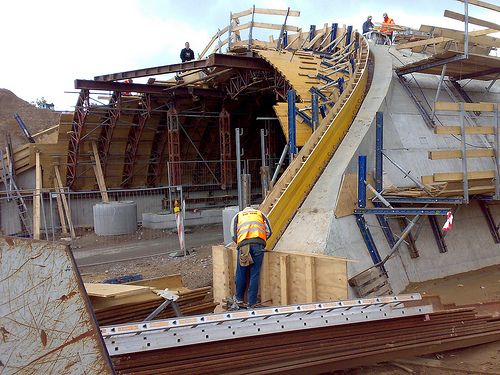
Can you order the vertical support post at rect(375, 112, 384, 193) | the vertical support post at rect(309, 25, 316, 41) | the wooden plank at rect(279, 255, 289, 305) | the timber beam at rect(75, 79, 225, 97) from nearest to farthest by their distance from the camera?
1. the wooden plank at rect(279, 255, 289, 305)
2. the vertical support post at rect(375, 112, 384, 193)
3. the timber beam at rect(75, 79, 225, 97)
4. the vertical support post at rect(309, 25, 316, 41)

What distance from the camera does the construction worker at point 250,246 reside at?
24.8 feet

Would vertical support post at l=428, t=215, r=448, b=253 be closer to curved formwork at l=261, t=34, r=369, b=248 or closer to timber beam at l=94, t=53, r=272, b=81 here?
curved formwork at l=261, t=34, r=369, b=248

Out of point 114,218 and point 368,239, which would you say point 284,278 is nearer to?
point 368,239

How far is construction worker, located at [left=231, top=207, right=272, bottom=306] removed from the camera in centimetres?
755

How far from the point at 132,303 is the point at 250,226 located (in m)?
2.11

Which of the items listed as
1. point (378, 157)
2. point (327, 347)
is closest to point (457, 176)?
point (378, 157)

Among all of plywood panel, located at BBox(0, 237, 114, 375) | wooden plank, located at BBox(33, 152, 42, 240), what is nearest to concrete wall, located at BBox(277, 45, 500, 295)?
plywood panel, located at BBox(0, 237, 114, 375)

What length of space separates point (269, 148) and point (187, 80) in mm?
4825

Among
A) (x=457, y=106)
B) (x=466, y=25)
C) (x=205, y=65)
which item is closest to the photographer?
(x=457, y=106)

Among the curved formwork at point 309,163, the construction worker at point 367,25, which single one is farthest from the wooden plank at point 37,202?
the construction worker at point 367,25

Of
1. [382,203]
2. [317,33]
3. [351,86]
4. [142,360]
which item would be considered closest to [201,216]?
[317,33]

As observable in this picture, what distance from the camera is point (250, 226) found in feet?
25.0

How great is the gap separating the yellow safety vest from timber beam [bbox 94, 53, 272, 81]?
10.4 m

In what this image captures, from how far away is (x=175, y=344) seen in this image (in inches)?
209
